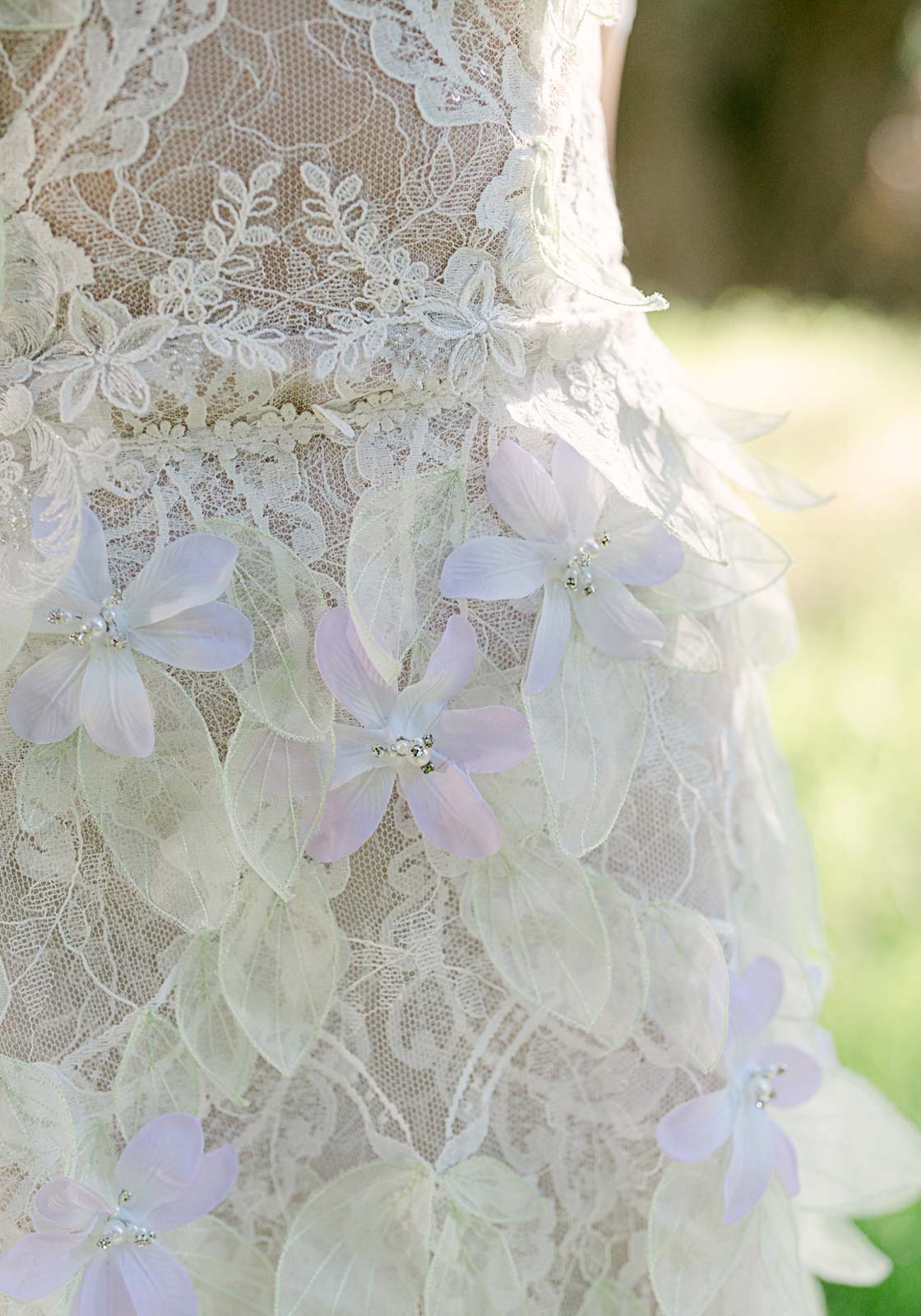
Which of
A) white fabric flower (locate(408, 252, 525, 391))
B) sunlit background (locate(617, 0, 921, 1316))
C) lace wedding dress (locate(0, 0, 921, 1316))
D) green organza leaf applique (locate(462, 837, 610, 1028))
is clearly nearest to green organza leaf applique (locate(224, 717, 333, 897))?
lace wedding dress (locate(0, 0, 921, 1316))

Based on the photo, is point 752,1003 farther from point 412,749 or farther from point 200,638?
point 200,638

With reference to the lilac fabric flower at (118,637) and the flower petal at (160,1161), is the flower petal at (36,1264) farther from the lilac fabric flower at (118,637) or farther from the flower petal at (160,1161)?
the lilac fabric flower at (118,637)

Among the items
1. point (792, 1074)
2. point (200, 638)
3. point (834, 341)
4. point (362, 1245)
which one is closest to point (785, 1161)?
point (792, 1074)

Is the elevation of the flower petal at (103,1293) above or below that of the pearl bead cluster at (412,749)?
below

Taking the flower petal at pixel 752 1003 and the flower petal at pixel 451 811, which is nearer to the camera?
the flower petal at pixel 451 811

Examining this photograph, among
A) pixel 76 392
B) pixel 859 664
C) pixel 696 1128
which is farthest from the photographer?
pixel 859 664

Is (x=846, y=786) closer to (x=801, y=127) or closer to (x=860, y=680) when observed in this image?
(x=860, y=680)

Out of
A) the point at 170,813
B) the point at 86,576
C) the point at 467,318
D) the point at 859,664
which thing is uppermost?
the point at 467,318

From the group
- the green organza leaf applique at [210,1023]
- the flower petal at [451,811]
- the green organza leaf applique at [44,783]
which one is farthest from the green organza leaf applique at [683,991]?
the green organza leaf applique at [44,783]
